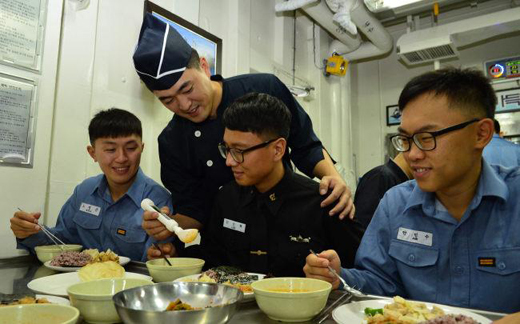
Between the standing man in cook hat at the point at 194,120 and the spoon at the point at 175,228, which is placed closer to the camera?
the spoon at the point at 175,228

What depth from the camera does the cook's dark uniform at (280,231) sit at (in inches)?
62.0

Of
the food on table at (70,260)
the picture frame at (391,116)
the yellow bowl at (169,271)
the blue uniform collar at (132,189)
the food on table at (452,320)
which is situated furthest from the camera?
the picture frame at (391,116)

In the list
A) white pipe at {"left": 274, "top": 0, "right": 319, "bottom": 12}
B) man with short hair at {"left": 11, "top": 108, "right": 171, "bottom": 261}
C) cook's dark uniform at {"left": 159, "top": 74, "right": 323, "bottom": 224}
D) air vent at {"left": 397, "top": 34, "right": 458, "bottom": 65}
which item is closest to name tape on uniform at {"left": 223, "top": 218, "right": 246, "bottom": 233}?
cook's dark uniform at {"left": 159, "top": 74, "right": 323, "bottom": 224}

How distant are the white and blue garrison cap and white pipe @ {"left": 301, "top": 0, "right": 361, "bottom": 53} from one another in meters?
2.40

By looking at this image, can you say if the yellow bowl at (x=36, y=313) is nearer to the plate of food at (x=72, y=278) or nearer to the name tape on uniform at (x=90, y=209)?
the plate of food at (x=72, y=278)

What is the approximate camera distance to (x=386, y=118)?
16.3 feet

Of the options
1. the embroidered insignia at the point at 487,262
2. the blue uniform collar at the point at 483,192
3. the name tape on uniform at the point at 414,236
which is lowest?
the embroidered insignia at the point at 487,262

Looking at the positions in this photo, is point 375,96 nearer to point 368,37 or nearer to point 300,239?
point 368,37

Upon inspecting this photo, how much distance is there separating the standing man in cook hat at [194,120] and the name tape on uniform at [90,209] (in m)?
0.41

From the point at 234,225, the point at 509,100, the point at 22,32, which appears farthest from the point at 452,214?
the point at 509,100

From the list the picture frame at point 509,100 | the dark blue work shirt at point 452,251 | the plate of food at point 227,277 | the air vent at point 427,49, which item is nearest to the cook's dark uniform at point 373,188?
the dark blue work shirt at point 452,251

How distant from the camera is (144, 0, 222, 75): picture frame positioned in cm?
263

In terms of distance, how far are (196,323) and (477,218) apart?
100cm

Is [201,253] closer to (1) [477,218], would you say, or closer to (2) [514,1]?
(1) [477,218]
